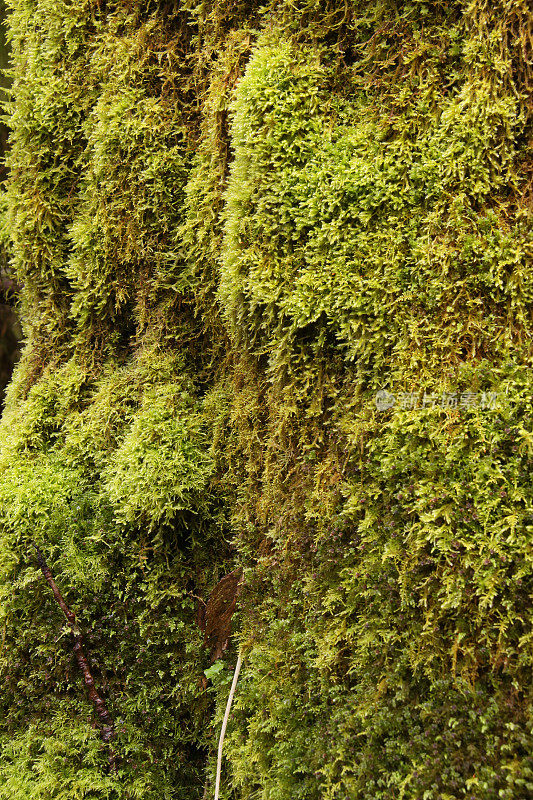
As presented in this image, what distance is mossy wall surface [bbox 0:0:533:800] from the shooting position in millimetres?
1763

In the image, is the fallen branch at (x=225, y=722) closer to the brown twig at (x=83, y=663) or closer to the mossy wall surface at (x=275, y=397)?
the mossy wall surface at (x=275, y=397)

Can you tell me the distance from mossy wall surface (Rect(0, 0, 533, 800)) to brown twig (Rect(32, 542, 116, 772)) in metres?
0.04

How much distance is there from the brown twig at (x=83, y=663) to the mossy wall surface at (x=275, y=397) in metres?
0.04

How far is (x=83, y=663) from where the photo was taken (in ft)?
8.63

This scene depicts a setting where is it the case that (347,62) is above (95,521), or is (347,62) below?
above

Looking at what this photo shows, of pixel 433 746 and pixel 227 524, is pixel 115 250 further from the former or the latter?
pixel 433 746

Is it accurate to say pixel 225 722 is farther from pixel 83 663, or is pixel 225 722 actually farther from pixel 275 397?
pixel 275 397

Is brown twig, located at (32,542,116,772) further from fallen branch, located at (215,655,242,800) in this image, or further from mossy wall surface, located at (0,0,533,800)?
fallen branch, located at (215,655,242,800)

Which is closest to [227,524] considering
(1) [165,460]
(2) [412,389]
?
(1) [165,460]

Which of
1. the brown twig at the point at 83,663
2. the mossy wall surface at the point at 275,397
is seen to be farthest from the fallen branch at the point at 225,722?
the brown twig at the point at 83,663

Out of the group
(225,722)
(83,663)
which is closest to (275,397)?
(225,722)

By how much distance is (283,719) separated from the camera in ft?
7.04

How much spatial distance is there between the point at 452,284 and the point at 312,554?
1027mm

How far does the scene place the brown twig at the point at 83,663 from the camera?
8.36 feet
